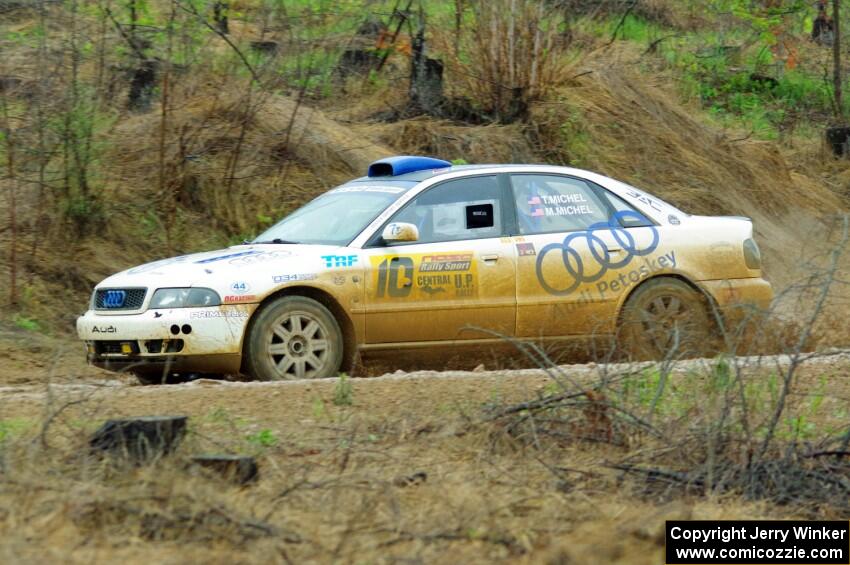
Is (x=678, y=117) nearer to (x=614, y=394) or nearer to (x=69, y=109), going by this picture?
(x=69, y=109)

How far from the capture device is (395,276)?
8.29 meters

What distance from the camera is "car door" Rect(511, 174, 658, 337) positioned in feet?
28.2

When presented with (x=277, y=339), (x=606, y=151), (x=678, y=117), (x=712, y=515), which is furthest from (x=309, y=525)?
(x=678, y=117)

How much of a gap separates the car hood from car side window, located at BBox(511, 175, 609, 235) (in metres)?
1.31

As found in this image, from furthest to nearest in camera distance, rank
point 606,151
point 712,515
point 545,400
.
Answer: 1. point 606,151
2. point 545,400
3. point 712,515

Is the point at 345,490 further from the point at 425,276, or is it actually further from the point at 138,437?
A: the point at 425,276

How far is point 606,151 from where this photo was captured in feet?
50.5

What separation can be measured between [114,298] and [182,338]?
2.01 feet

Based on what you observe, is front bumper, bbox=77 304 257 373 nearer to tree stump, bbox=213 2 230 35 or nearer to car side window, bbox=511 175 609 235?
car side window, bbox=511 175 609 235

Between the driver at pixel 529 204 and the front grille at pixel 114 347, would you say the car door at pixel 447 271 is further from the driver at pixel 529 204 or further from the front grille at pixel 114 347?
the front grille at pixel 114 347

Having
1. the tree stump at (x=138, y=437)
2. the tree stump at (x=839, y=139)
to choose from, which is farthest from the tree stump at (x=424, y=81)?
the tree stump at (x=138, y=437)

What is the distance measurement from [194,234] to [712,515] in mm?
8317

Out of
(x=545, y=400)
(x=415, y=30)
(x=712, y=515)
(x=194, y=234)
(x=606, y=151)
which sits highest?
(x=415, y=30)

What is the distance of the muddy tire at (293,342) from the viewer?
25.9ft
